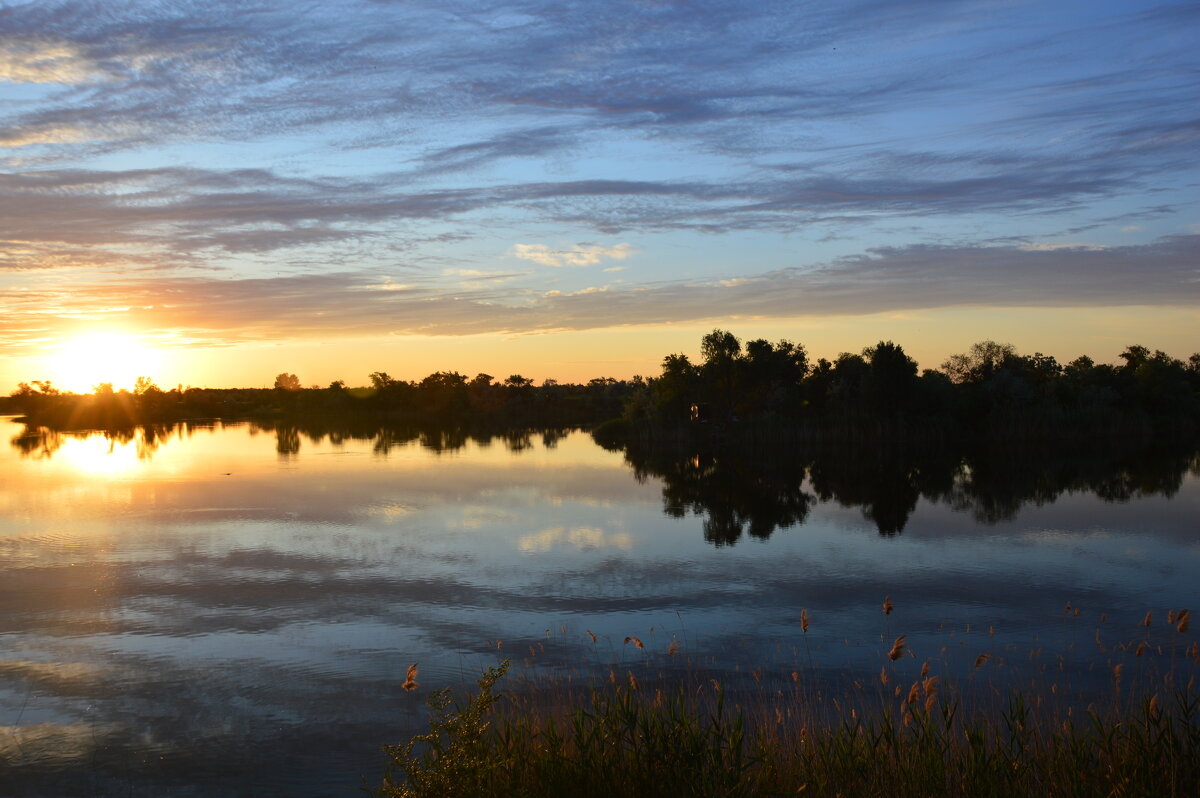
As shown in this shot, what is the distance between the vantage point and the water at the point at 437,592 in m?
8.90

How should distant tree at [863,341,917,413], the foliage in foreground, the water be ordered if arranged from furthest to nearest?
1. distant tree at [863,341,917,413]
2. the water
3. the foliage in foreground

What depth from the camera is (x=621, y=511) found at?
24047mm

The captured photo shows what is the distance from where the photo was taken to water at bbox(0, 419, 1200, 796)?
350 inches

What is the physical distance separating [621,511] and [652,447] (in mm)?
27016

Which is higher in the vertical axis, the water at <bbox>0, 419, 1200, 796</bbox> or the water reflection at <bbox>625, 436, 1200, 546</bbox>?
the water reflection at <bbox>625, 436, 1200, 546</bbox>

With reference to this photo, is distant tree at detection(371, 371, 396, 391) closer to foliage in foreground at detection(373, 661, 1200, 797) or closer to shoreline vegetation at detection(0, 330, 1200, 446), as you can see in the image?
shoreline vegetation at detection(0, 330, 1200, 446)

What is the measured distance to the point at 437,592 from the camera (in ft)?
47.5

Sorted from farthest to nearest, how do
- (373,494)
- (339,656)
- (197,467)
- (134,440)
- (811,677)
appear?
1. (134,440)
2. (197,467)
3. (373,494)
4. (339,656)
5. (811,677)

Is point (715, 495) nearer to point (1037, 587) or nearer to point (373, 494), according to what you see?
point (373, 494)

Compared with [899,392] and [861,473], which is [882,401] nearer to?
[899,392]

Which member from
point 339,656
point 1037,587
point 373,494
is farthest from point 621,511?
point 339,656

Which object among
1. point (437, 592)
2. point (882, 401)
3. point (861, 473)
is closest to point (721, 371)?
point (882, 401)

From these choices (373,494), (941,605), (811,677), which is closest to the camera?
(811,677)

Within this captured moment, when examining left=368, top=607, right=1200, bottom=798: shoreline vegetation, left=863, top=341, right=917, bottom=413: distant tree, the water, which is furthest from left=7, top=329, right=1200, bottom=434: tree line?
left=368, top=607, right=1200, bottom=798: shoreline vegetation
